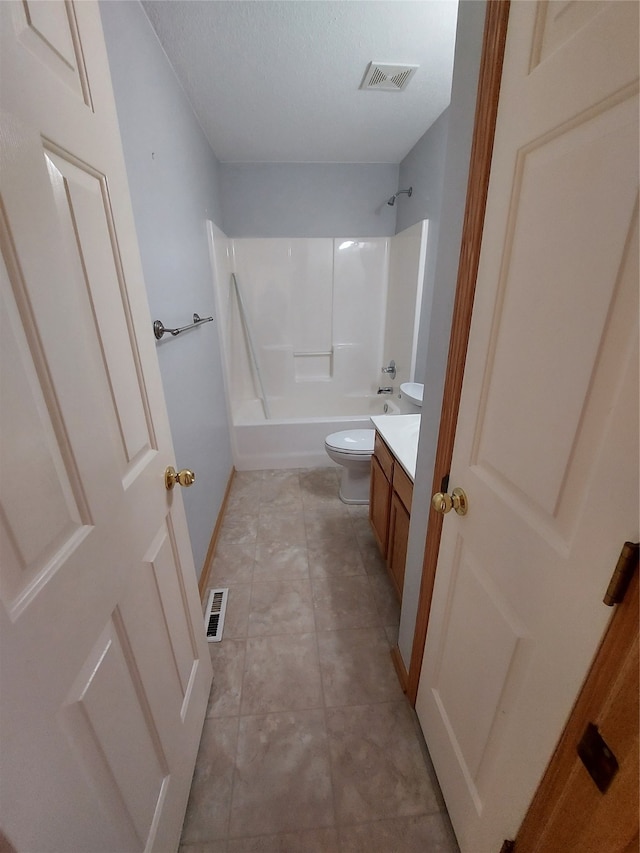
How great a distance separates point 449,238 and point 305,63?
4.68ft

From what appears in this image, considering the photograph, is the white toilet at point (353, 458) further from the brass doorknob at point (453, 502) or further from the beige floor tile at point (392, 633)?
the brass doorknob at point (453, 502)

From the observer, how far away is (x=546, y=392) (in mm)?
546

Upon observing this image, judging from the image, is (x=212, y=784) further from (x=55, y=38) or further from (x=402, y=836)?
(x=55, y=38)

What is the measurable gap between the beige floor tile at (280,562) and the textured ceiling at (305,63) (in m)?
2.38

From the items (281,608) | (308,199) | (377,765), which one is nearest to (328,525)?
(281,608)

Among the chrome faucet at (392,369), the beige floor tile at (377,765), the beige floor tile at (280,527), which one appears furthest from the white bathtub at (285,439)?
the beige floor tile at (377,765)

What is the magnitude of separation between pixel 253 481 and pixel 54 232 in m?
2.39

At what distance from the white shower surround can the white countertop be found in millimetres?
1159

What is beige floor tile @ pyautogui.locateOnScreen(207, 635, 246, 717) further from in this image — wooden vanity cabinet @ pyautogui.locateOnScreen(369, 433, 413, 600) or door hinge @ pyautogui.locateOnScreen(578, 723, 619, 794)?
door hinge @ pyautogui.locateOnScreen(578, 723, 619, 794)

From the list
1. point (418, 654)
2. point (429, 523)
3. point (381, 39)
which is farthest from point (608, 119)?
point (381, 39)

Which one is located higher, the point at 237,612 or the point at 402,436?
the point at 402,436

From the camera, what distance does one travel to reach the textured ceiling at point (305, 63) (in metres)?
1.26

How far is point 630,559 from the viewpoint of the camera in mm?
411

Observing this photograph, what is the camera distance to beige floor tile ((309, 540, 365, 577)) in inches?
74.3
